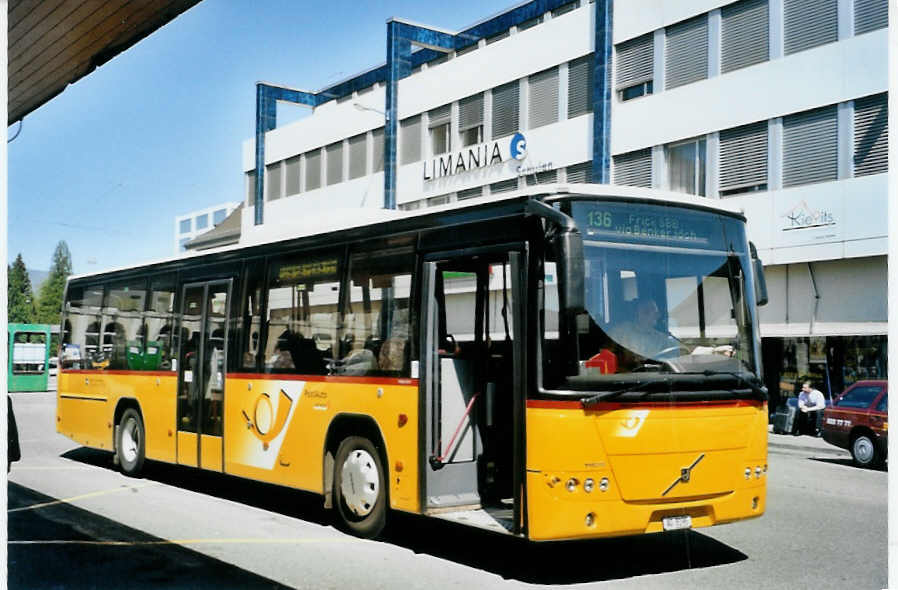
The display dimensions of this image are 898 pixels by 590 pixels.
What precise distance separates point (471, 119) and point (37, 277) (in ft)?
32.7

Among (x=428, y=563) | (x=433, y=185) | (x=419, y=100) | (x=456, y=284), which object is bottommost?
(x=428, y=563)

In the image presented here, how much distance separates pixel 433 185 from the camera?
14.9 m

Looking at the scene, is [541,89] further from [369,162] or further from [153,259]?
[153,259]

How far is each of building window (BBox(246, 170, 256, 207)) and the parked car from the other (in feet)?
33.4

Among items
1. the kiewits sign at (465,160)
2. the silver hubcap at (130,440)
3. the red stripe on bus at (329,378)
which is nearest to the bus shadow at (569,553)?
the red stripe on bus at (329,378)

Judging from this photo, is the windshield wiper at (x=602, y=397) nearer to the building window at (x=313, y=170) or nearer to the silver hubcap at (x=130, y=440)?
the silver hubcap at (x=130, y=440)

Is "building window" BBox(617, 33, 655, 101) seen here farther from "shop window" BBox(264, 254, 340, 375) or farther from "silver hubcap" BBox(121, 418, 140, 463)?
"silver hubcap" BBox(121, 418, 140, 463)

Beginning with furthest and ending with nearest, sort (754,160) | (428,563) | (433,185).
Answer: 1. (754,160)
2. (433,185)
3. (428,563)

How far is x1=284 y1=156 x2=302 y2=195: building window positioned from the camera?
54.1ft

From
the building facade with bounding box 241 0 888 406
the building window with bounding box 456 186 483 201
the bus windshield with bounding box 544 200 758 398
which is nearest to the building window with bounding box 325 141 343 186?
the building facade with bounding box 241 0 888 406

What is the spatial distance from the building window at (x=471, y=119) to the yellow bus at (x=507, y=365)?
5793 mm

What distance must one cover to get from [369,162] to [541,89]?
4424 millimetres

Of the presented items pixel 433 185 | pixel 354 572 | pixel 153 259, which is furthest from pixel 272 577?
pixel 433 185

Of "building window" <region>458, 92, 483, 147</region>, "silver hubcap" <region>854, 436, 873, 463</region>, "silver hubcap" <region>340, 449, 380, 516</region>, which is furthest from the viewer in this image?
"building window" <region>458, 92, 483, 147</region>
